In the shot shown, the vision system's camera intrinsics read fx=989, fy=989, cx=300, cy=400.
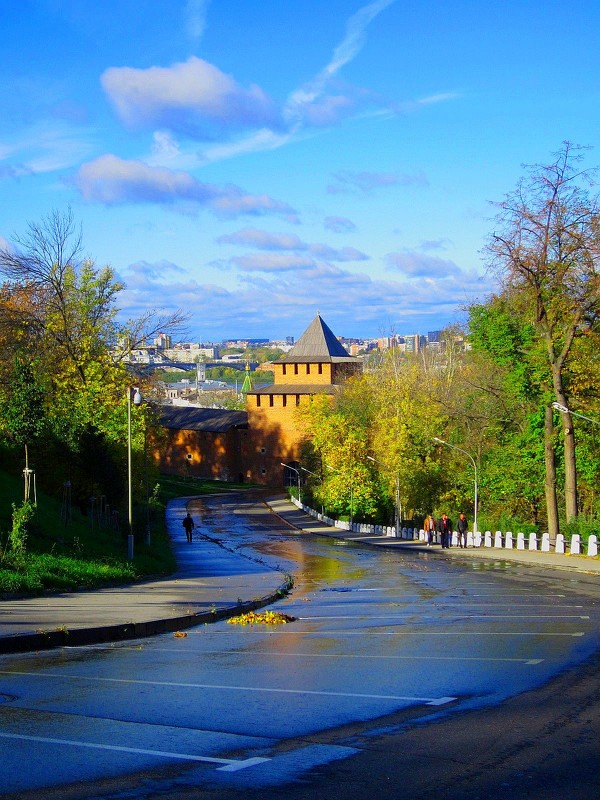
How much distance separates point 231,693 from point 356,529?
63229 mm

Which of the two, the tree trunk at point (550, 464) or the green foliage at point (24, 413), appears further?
the tree trunk at point (550, 464)

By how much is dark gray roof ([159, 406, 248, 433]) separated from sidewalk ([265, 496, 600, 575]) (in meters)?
40.1

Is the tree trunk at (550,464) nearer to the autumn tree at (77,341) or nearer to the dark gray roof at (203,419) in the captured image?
the autumn tree at (77,341)

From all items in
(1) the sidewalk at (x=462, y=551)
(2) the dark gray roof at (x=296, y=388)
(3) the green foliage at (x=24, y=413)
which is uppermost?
(2) the dark gray roof at (x=296, y=388)

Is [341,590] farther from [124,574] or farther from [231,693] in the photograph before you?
[231,693]

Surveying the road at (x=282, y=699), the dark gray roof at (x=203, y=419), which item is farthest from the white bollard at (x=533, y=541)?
the dark gray roof at (x=203, y=419)

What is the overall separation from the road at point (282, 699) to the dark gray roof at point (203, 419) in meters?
105

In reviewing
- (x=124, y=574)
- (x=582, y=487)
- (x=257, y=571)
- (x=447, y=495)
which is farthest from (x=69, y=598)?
(x=447, y=495)

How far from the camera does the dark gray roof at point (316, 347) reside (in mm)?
121938

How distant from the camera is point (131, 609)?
1797 centimetres

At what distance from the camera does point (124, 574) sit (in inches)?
953

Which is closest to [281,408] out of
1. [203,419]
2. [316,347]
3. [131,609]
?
[316,347]

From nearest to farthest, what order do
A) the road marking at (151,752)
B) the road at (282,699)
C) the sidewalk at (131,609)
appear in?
the road at (282,699) < the road marking at (151,752) < the sidewalk at (131,609)

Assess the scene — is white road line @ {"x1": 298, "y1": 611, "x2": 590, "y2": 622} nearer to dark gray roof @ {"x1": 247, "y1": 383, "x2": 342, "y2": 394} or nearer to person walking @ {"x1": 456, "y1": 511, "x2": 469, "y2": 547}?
person walking @ {"x1": 456, "y1": 511, "x2": 469, "y2": 547}
